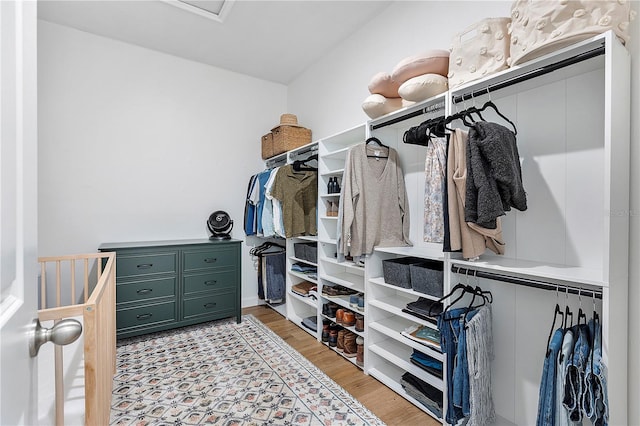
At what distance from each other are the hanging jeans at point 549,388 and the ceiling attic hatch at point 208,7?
115 inches

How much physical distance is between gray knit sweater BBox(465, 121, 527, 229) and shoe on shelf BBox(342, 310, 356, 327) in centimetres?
131

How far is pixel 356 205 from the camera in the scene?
2150 mm

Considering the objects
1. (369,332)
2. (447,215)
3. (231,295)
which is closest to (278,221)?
(231,295)

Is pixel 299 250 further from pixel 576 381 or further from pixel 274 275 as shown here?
pixel 576 381

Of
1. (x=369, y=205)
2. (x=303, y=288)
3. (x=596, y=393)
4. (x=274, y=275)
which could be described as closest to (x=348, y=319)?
(x=303, y=288)

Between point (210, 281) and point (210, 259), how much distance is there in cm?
21

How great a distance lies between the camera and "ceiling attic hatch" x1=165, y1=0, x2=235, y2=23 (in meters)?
2.44

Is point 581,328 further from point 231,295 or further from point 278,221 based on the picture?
point 231,295

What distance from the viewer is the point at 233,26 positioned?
8.99ft

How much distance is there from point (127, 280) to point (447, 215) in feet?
8.29

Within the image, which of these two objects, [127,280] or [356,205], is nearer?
[356,205]

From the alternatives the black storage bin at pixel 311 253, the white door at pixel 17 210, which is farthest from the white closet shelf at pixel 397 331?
the white door at pixel 17 210

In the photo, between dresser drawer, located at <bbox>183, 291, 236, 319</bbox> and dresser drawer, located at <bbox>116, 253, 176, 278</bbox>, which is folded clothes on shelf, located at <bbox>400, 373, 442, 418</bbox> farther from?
dresser drawer, located at <bbox>116, 253, 176, 278</bbox>

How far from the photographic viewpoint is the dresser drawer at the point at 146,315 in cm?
258
